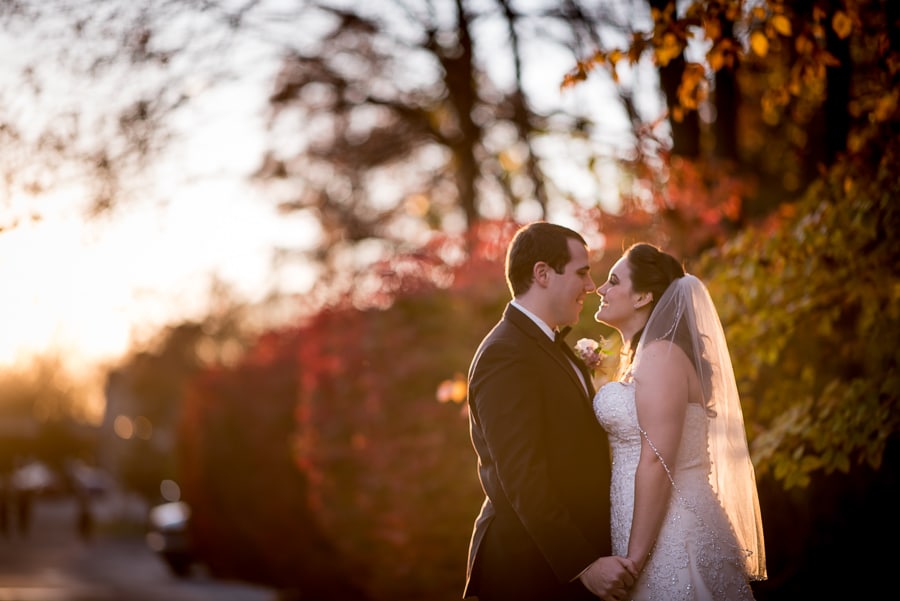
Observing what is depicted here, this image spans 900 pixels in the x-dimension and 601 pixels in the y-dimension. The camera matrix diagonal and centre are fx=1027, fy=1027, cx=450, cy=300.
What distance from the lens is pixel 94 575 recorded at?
69.7 ft

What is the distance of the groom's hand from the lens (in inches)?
158

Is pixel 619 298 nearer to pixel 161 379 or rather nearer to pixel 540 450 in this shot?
pixel 540 450

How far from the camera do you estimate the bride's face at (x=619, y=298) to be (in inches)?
181

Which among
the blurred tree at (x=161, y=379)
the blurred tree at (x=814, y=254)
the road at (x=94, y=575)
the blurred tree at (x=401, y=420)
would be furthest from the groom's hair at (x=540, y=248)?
the blurred tree at (x=161, y=379)

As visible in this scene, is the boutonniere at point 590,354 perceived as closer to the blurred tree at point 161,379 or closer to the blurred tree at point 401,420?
the blurred tree at point 401,420

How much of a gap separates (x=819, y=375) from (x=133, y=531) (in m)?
32.8

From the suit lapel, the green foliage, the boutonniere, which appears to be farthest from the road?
the suit lapel

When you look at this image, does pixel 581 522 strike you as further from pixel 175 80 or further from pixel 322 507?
pixel 322 507

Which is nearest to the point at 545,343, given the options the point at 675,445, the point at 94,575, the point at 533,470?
the point at 533,470

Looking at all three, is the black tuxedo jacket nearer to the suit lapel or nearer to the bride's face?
the suit lapel

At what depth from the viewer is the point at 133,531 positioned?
36.7m

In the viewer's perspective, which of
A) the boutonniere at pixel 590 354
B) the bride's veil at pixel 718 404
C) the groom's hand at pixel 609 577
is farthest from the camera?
the boutonniere at pixel 590 354

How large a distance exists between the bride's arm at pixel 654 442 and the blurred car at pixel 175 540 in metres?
19.5

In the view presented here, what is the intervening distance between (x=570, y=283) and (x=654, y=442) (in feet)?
2.42
